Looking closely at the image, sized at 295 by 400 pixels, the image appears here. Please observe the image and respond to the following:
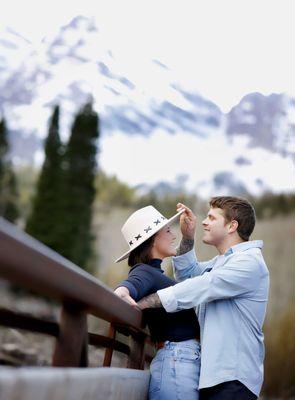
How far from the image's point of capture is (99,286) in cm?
190

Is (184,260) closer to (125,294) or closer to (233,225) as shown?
(233,225)

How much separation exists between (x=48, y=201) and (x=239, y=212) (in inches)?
943

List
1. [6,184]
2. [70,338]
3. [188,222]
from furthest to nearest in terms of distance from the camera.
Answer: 1. [6,184]
2. [188,222]
3. [70,338]

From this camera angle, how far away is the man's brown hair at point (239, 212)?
2998 millimetres

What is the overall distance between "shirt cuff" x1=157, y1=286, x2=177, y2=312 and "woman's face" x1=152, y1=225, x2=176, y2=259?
0.38 meters

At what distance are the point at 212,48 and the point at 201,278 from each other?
57.3 feet

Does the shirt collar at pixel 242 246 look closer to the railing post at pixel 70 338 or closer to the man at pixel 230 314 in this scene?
the man at pixel 230 314

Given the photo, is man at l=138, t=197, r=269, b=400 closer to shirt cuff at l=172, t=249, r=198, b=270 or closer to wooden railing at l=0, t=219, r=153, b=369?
wooden railing at l=0, t=219, r=153, b=369

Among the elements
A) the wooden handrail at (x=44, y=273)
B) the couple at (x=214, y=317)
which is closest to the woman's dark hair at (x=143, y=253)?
the couple at (x=214, y=317)

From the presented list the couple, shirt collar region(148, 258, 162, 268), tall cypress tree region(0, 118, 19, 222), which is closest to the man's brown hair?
the couple

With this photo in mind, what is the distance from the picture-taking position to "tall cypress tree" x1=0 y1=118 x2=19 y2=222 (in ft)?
96.3

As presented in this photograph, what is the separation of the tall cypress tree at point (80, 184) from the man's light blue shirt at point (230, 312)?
24067mm

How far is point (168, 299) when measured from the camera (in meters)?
2.70

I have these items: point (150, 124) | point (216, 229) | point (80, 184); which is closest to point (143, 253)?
point (216, 229)
